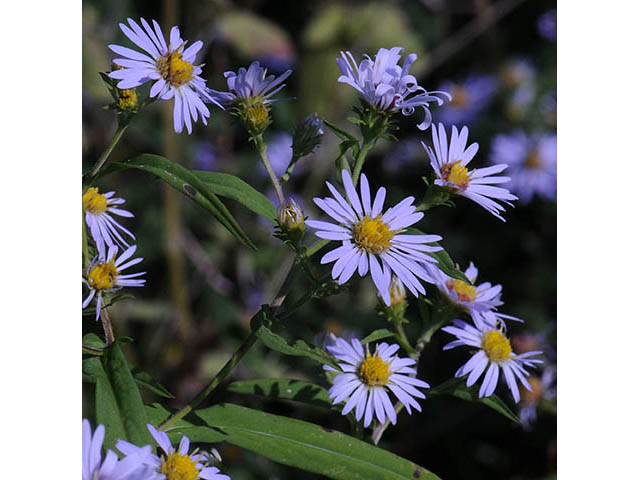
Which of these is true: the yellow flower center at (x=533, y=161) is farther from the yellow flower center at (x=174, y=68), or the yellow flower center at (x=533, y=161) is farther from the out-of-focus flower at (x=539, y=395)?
the yellow flower center at (x=174, y=68)

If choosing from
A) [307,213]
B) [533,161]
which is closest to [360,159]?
[307,213]

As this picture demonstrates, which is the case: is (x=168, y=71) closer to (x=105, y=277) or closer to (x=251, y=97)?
(x=251, y=97)

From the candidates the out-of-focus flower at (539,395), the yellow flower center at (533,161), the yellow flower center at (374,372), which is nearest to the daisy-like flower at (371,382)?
the yellow flower center at (374,372)

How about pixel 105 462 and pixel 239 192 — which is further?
pixel 239 192
